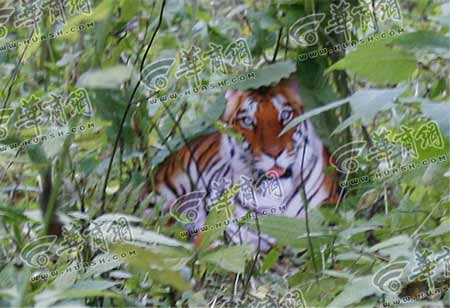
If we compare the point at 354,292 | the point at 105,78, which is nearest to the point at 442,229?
the point at 354,292

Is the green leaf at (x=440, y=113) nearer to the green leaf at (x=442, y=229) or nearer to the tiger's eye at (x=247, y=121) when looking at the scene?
the green leaf at (x=442, y=229)

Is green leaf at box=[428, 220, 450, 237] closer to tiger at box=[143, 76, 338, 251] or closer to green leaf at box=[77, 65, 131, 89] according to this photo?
tiger at box=[143, 76, 338, 251]

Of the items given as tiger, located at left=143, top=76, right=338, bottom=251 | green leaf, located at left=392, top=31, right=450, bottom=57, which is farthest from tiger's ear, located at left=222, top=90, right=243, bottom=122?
green leaf, located at left=392, top=31, right=450, bottom=57

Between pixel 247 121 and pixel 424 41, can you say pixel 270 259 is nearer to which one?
pixel 247 121

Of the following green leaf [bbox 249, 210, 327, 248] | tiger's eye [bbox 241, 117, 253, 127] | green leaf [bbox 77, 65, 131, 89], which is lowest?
green leaf [bbox 249, 210, 327, 248]

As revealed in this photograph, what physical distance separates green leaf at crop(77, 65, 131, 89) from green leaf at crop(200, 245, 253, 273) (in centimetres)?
21

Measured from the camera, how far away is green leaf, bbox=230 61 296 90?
3.22 feet

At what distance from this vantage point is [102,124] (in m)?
0.92

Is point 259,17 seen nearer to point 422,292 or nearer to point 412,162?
point 412,162

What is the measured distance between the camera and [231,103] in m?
0.99

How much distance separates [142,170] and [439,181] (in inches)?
13.8

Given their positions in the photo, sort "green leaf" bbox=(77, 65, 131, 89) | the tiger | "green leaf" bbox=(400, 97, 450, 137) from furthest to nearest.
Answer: the tiger
"green leaf" bbox=(77, 65, 131, 89)
"green leaf" bbox=(400, 97, 450, 137)

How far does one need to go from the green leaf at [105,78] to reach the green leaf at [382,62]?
235mm

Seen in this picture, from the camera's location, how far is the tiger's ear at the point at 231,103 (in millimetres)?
989
